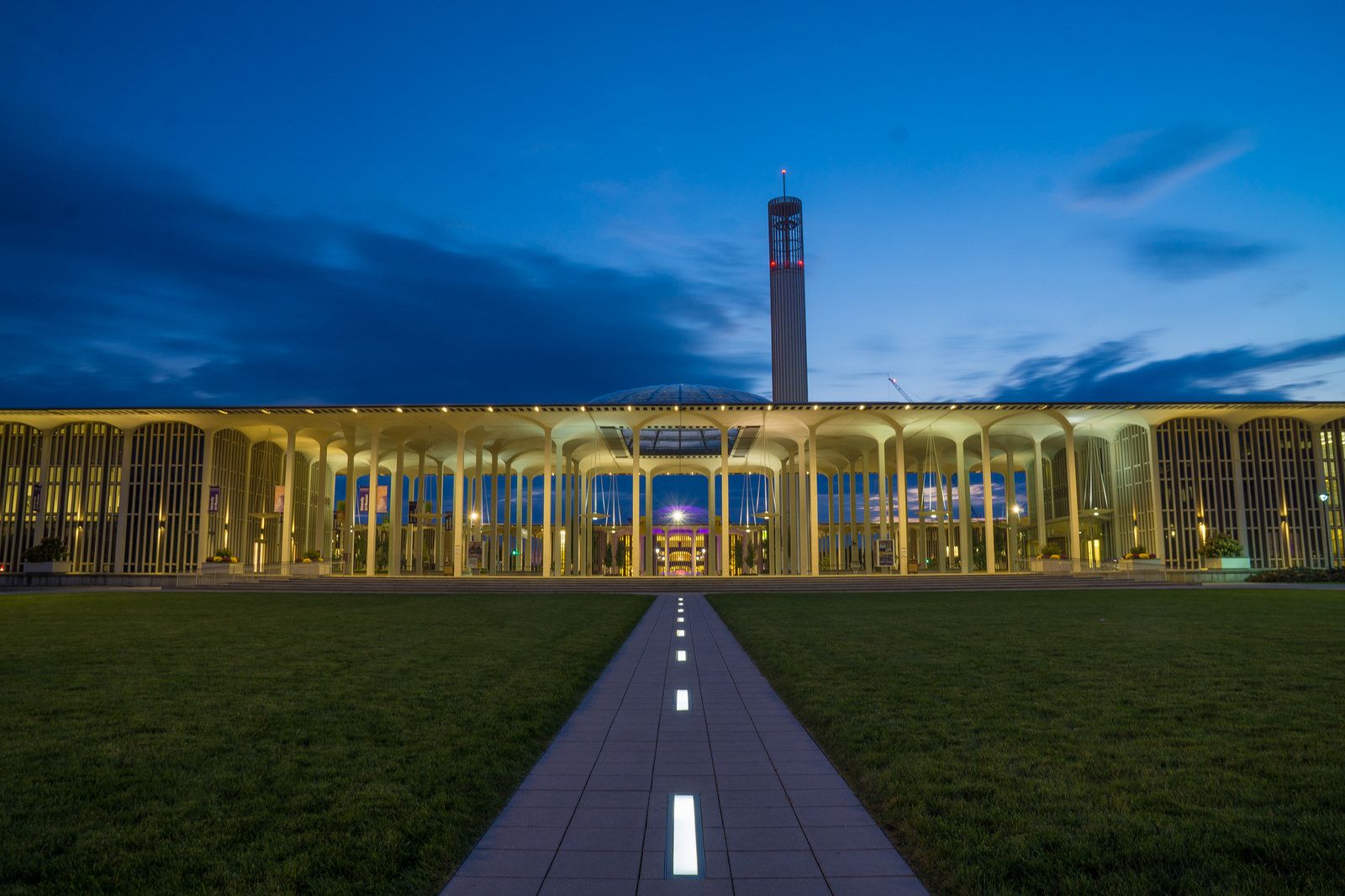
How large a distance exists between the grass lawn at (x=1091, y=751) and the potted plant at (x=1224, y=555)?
1165 inches

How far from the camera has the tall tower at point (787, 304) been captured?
342 ft

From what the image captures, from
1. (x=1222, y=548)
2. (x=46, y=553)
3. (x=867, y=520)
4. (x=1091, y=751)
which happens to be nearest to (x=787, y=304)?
(x=867, y=520)

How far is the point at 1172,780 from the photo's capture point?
18.5ft

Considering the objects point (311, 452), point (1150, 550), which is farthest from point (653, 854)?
point (311, 452)

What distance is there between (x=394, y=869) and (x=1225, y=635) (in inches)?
579

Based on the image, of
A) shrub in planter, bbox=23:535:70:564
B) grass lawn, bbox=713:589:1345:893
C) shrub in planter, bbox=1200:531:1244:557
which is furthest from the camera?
shrub in planter, bbox=1200:531:1244:557

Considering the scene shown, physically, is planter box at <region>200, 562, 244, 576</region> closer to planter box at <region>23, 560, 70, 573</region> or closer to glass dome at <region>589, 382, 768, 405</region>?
planter box at <region>23, 560, 70, 573</region>

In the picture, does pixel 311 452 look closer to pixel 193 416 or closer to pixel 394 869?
pixel 193 416

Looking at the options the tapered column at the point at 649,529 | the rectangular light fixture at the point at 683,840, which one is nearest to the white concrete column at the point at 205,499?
the tapered column at the point at 649,529

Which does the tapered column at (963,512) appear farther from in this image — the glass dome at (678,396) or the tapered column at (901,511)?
the glass dome at (678,396)

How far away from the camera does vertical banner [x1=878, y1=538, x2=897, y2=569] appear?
117 ft

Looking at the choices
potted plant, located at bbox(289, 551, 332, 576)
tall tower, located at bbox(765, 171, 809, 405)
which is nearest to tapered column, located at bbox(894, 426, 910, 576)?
potted plant, located at bbox(289, 551, 332, 576)

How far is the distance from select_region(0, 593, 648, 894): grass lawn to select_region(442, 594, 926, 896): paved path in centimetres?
30

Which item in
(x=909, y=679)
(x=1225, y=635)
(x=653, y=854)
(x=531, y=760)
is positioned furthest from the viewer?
(x=1225, y=635)
